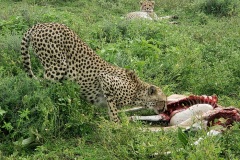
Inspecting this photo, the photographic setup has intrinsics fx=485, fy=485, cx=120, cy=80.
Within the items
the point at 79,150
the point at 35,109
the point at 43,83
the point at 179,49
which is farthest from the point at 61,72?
the point at 179,49

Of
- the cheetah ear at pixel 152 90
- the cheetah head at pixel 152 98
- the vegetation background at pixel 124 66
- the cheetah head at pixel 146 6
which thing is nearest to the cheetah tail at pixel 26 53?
the vegetation background at pixel 124 66

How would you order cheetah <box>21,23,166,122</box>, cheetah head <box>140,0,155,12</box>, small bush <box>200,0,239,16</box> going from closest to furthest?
cheetah <box>21,23,166,122</box> < small bush <box>200,0,239,16</box> < cheetah head <box>140,0,155,12</box>

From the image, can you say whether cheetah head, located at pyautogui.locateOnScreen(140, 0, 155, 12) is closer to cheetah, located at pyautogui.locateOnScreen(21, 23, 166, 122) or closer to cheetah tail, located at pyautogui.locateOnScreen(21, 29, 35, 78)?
cheetah, located at pyautogui.locateOnScreen(21, 23, 166, 122)

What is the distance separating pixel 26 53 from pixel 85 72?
82 cm

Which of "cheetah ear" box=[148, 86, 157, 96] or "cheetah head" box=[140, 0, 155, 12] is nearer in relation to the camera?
"cheetah ear" box=[148, 86, 157, 96]

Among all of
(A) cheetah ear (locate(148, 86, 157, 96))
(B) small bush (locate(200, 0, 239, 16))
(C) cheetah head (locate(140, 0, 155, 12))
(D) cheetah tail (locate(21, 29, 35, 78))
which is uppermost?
(D) cheetah tail (locate(21, 29, 35, 78))

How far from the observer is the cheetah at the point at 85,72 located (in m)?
6.25

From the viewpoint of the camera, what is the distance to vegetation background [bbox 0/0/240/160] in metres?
4.95

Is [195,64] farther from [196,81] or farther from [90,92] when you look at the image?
[90,92]

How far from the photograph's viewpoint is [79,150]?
5.55 meters

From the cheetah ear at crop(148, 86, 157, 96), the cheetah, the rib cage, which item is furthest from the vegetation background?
the cheetah ear at crop(148, 86, 157, 96)

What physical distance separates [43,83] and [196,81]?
8.45 feet

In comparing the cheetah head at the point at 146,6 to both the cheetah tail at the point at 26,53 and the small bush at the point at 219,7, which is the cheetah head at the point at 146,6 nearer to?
the small bush at the point at 219,7

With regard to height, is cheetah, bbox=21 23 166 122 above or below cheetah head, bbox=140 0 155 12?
above
